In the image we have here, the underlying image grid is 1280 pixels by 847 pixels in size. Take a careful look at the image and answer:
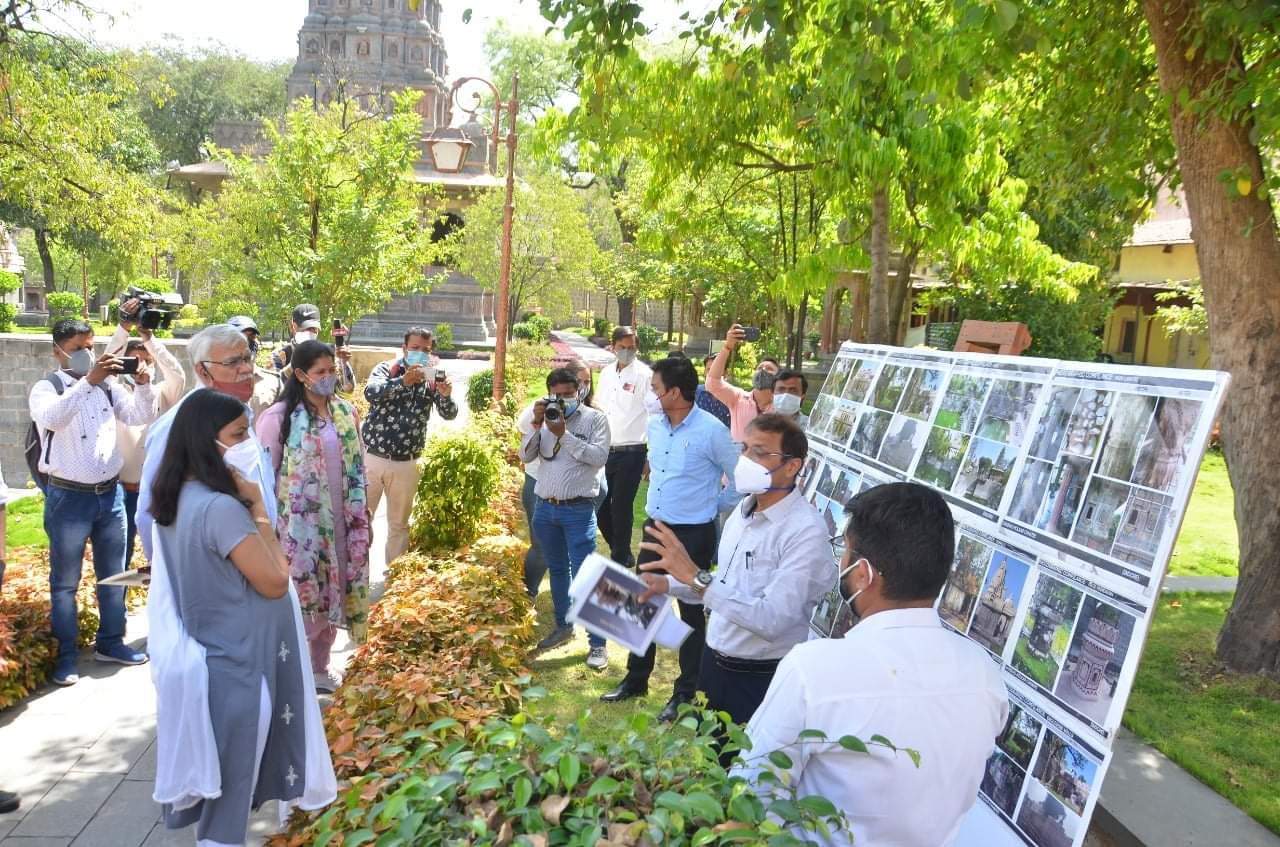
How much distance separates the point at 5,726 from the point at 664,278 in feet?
81.7

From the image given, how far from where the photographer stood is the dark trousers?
698cm

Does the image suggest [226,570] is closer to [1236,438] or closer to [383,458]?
[383,458]

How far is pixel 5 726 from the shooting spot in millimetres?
4805

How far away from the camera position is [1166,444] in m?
2.84

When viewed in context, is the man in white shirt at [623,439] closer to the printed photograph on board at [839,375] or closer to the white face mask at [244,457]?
the printed photograph on board at [839,375]

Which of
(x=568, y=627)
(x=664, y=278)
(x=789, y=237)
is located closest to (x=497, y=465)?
(x=568, y=627)

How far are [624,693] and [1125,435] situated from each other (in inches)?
134

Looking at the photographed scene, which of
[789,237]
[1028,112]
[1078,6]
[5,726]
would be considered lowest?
[5,726]

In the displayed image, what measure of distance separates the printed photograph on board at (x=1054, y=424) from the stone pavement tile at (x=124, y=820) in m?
3.86

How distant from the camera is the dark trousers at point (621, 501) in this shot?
6980 millimetres

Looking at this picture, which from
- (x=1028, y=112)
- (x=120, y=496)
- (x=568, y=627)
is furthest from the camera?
(x=1028, y=112)

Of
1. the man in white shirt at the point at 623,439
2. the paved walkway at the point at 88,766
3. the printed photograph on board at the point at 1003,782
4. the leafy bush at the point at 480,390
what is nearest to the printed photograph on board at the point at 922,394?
the printed photograph on board at the point at 1003,782

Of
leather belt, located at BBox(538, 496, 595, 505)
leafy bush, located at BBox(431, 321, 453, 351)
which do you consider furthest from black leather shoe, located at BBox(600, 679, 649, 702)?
leafy bush, located at BBox(431, 321, 453, 351)

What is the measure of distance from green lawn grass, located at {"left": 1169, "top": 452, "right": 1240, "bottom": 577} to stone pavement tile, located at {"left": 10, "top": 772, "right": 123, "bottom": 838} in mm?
7405
